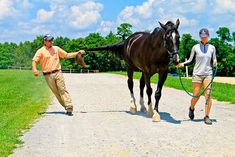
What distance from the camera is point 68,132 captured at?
8727 millimetres

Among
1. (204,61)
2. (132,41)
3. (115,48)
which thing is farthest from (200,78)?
(115,48)

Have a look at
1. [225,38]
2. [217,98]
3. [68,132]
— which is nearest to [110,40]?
[225,38]

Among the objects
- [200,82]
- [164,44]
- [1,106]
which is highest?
[164,44]

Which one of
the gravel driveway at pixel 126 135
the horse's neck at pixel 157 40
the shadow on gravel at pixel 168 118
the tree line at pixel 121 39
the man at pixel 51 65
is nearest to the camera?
the gravel driveway at pixel 126 135

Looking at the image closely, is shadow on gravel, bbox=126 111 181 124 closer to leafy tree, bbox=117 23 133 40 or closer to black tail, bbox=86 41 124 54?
black tail, bbox=86 41 124 54

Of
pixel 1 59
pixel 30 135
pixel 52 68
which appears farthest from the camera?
pixel 1 59

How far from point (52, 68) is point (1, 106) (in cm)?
313

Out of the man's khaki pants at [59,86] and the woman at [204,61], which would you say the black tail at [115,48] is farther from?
the woman at [204,61]

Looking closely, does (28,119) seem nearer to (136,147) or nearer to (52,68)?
(52,68)

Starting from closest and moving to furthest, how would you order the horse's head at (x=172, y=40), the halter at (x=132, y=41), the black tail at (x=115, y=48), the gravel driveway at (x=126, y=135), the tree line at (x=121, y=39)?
the gravel driveway at (x=126, y=135)
the horse's head at (x=172, y=40)
the halter at (x=132, y=41)
the black tail at (x=115, y=48)
the tree line at (x=121, y=39)

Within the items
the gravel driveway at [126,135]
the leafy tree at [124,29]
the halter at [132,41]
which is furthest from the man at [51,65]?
the leafy tree at [124,29]

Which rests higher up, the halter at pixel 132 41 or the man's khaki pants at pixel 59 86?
the halter at pixel 132 41

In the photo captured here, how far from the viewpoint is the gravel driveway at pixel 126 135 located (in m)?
7.00

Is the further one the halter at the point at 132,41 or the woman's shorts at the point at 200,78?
the halter at the point at 132,41
